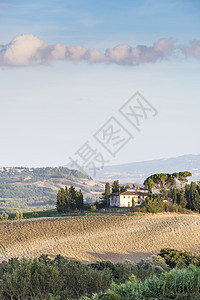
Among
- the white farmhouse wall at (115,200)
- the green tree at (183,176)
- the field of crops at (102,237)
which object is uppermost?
the green tree at (183,176)

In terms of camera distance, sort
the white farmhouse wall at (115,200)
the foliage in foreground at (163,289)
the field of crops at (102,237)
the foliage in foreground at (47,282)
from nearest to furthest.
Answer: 1. the foliage in foreground at (163,289)
2. the foliage in foreground at (47,282)
3. the field of crops at (102,237)
4. the white farmhouse wall at (115,200)

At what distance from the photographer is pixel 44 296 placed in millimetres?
12273

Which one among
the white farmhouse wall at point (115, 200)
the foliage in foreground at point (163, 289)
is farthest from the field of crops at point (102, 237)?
the foliage in foreground at point (163, 289)

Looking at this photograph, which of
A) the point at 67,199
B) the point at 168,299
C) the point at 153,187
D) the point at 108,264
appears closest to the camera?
the point at 168,299

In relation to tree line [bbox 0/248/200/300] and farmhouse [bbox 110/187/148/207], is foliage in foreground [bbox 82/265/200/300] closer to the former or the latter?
tree line [bbox 0/248/200/300]

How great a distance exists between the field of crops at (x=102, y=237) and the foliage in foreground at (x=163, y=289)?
21019mm

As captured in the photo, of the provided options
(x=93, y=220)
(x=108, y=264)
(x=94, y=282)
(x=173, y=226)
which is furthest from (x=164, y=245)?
(x=94, y=282)

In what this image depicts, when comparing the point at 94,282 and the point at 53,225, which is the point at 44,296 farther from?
the point at 53,225

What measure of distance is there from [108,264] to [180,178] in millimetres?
43151

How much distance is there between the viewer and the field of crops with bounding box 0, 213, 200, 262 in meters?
31.9

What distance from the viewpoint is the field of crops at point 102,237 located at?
31.9 m

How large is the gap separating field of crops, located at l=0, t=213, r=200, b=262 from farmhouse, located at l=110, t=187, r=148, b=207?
1289cm

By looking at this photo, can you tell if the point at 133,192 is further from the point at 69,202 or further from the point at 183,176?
the point at 69,202

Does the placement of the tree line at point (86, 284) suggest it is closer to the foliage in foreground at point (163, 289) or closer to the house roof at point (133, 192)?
the foliage in foreground at point (163, 289)
